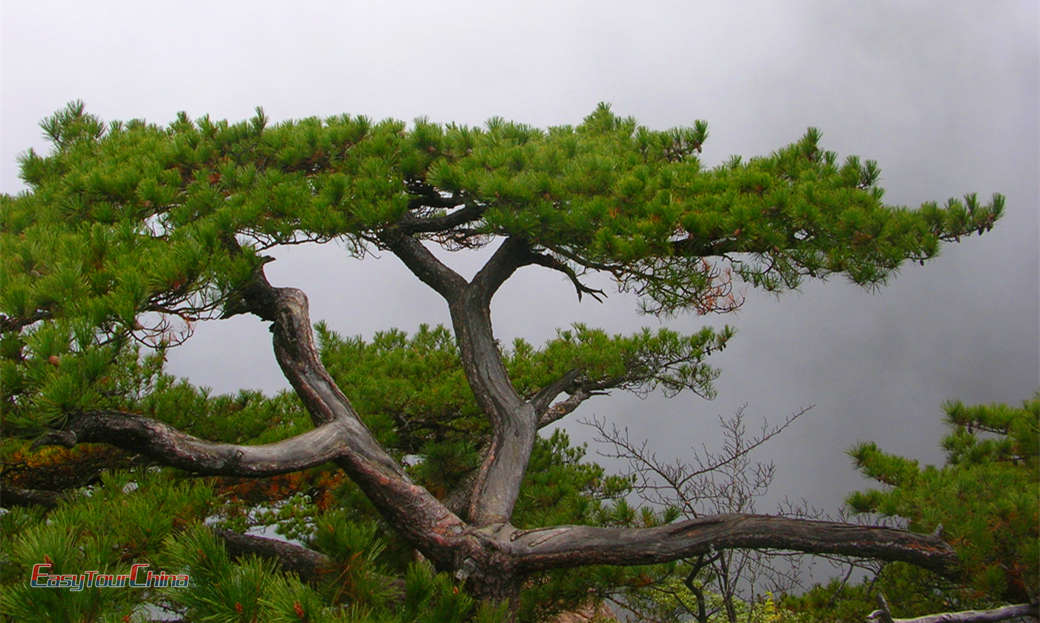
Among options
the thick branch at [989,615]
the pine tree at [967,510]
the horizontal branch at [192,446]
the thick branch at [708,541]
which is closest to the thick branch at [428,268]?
the horizontal branch at [192,446]

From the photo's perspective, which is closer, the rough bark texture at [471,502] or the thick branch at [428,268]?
the rough bark texture at [471,502]

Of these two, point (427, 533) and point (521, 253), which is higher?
point (521, 253)

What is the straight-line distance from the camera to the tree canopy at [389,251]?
2.09 metres

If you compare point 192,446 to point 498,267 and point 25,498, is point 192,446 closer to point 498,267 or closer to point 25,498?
point 25,498

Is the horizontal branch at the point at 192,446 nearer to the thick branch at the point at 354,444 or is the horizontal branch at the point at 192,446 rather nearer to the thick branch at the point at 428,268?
the thick branch at the point at 354,444

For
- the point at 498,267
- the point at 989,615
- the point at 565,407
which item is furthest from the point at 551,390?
the point at 989,615

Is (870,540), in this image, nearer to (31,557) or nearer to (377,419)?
(377,419)

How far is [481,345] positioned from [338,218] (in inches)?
40.0

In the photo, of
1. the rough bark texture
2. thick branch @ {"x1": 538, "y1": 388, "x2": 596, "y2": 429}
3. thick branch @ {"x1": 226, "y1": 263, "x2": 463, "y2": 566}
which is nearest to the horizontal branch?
the rough bark texture

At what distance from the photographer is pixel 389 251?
3.51m

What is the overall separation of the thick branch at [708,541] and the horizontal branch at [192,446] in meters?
0.81

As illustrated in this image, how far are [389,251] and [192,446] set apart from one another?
153 cm

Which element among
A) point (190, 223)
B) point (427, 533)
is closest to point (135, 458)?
point (190, 223)

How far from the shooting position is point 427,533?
2.77 meters
